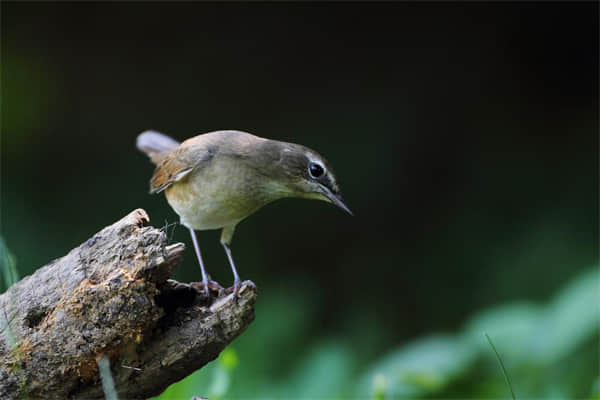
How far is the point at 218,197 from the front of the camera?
3818mm

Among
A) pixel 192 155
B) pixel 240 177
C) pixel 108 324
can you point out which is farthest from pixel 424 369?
pixel 108 324

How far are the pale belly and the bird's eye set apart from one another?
0.32 meters

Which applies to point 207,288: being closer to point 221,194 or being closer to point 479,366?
point 221,194

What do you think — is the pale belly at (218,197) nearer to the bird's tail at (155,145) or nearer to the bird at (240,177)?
the bird at (240,177)

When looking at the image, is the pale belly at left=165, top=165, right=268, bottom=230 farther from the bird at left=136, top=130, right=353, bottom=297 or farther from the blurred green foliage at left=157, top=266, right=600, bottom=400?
the blurred green foliage at left=157, top=266, right=600, bottom=400

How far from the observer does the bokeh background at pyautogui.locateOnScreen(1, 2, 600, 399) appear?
669 cm

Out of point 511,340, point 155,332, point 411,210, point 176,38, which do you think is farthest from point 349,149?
point 155,332

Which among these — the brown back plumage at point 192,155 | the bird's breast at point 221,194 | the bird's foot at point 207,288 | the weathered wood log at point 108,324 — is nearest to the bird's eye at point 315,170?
the bird's breast at point 221,194

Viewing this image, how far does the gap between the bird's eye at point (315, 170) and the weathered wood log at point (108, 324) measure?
1.02 m

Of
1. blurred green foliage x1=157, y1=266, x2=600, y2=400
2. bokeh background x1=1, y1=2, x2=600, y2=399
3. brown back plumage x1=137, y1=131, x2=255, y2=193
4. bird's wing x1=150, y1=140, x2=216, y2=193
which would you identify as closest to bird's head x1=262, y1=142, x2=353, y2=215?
brown back plumage x1=137, y1=131, x2=255, y2=193

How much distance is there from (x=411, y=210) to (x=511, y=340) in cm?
268

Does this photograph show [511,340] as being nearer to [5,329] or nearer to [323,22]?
[5,329]

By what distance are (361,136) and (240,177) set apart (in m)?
3.26

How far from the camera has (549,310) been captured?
16.2ft
